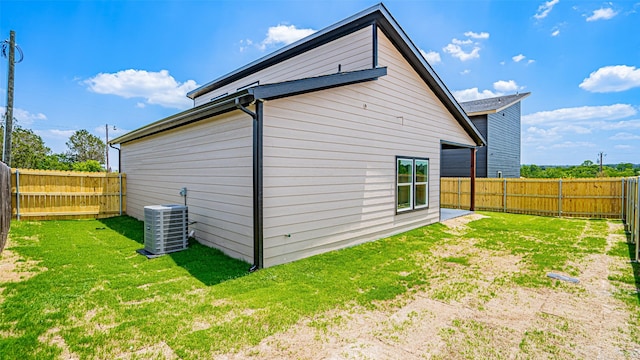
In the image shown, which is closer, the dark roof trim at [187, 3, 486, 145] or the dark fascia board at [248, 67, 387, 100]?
the dark fascia board at [248, 67, 387, 100]

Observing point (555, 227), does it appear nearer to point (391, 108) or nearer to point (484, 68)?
point (391, 108)

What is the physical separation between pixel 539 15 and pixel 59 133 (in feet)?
136

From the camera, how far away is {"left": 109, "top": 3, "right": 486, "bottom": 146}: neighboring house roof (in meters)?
5.24

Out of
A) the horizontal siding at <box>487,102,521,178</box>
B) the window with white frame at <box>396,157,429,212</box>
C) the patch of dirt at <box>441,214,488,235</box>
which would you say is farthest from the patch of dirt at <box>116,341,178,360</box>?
the horizontal siding at <box>487,102,521,178</box>

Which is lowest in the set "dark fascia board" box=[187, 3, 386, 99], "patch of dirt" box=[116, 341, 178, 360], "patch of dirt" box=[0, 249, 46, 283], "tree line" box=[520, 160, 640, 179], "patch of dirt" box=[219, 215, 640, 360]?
"patch of dirt" box=[219, 215, 640, 360]

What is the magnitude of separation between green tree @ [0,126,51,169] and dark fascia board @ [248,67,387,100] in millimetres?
27680

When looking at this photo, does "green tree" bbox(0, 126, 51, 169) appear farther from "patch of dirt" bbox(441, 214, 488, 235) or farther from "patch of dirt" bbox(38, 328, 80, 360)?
"patch of dirt" bbox(441, 214, 488, 235)

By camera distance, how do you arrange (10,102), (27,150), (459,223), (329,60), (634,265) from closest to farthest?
1. (634,265)
2. (329,60)
3. (459,223)
4. (10,102)
5. (27,150)

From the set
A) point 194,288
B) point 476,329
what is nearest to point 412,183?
point 476,329

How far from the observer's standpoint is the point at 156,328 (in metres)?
2.98

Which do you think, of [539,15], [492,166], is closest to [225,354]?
[539,15]

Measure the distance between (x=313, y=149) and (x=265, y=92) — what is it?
1.45m

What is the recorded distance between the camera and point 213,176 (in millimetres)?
5949

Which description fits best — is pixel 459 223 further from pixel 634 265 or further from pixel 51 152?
pixel 51 152
